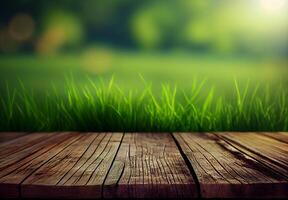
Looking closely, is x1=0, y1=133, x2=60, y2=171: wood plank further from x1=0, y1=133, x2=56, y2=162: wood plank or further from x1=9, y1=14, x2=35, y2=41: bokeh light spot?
x1=9, y1=14, x2=35, y2=41: bokeh light spot

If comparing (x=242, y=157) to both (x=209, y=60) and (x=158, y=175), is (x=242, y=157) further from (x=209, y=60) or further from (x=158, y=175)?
(x=209, y=60)

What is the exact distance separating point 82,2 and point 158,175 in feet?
7.37

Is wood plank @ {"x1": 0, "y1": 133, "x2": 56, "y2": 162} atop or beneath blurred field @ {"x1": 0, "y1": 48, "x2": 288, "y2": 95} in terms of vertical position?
beneath

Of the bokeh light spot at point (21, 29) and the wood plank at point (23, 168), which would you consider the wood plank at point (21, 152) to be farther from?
the bokeh light spot at point (21, 29)

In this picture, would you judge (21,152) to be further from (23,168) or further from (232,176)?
(232,176)

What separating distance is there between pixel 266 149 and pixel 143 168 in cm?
64

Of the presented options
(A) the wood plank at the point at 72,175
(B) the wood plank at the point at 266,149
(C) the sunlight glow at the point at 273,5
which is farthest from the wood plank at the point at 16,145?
(C) the sunlight glow at the point at 273,5

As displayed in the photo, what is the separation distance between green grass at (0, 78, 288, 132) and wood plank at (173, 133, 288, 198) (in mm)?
1010

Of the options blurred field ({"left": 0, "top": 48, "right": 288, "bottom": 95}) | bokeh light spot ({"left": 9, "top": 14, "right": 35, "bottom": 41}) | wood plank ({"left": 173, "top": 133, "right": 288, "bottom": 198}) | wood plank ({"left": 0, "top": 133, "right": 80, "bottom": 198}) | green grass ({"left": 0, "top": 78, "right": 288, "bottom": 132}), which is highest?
bokeh light spot ({"left": 9, "top": 14, "right": 35, "bottom": 41})

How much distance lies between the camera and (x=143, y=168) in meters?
1.39

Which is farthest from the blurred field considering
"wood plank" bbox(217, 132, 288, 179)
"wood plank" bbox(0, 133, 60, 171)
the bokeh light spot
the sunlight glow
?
"wood plank" bbox(0, 133, 60, 171)

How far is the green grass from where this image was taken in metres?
2.76

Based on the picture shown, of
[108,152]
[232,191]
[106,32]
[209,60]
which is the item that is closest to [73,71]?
[106,32]

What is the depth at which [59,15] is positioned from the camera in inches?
129
